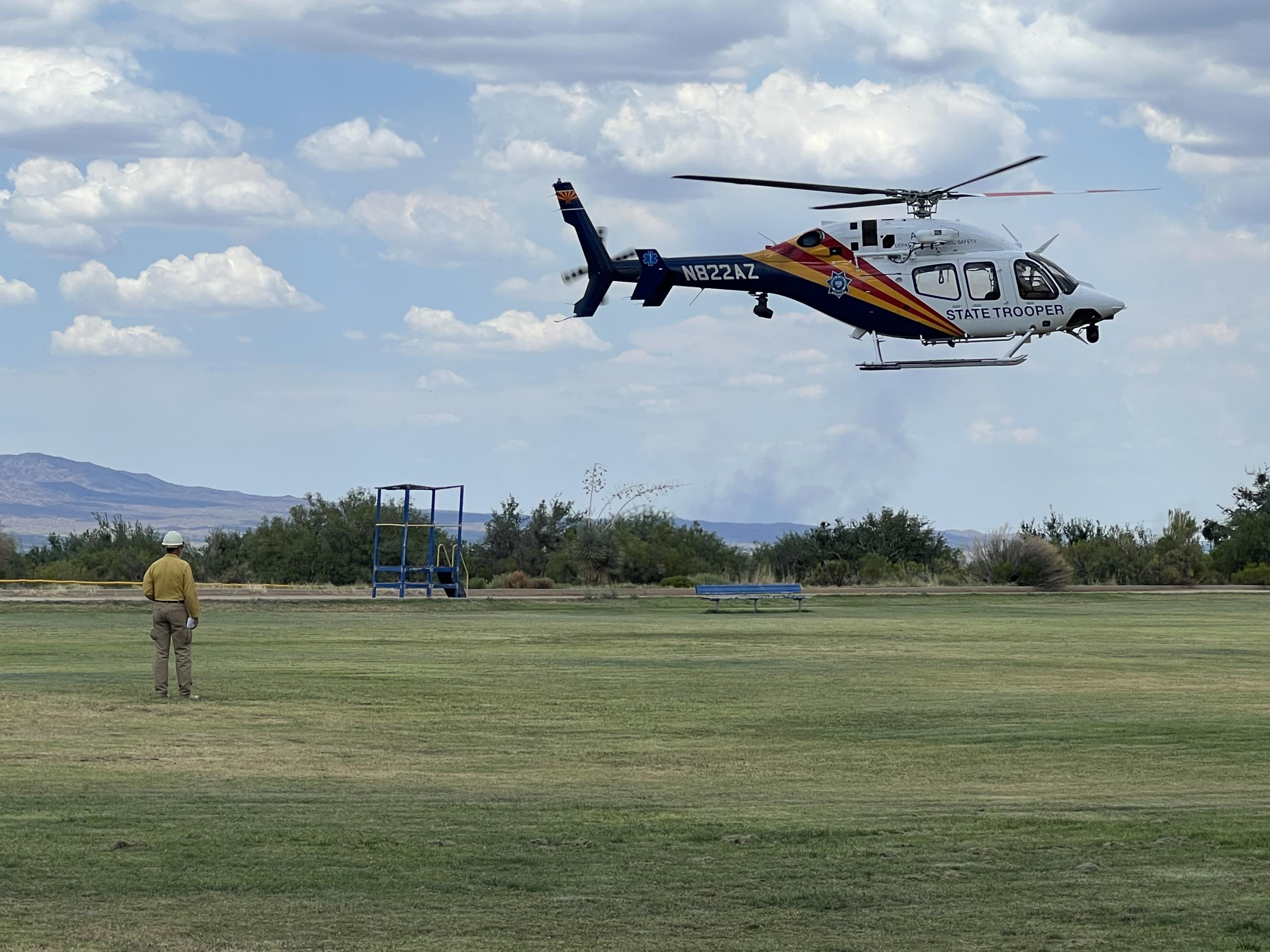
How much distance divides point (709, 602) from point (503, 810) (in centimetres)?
3177

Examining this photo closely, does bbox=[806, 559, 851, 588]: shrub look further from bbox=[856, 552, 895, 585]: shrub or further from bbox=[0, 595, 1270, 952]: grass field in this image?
bbox=[0, 595, 1270, 952]: grass field

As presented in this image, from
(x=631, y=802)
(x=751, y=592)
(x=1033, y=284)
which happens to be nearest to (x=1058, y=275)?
(x=1033, y=284)

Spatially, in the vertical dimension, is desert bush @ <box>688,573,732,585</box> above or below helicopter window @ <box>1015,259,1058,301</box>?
below

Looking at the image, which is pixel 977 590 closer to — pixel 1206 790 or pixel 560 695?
pixel 560 695

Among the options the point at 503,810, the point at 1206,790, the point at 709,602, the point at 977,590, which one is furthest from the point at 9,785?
the point at 977,590

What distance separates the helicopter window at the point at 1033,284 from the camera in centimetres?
3612

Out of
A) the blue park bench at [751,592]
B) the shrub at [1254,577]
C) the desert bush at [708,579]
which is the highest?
the shrub at [1254,577]

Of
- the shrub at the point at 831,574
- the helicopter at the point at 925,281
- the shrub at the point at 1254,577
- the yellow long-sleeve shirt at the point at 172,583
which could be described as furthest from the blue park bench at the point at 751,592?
the yellow long-sleeve shirt at the point at 172,583

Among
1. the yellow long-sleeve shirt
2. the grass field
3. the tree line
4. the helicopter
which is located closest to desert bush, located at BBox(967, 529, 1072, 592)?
the tree line

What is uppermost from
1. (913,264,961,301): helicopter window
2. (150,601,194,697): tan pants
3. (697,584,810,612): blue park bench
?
(913,264,961,301): helicopter window

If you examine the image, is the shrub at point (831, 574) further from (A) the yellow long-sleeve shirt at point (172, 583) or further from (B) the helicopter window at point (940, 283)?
(A) the yellow long-sleeve shirt at point (172, 583)

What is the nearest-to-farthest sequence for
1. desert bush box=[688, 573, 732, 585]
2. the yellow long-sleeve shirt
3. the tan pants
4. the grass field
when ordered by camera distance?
the grass field, the tan pants, the yellow long-sleeve shirt, desert bush box=[688, 573, 732, 585]

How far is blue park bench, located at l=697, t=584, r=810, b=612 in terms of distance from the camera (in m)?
39.6

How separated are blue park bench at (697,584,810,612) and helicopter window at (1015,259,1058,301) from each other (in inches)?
315
